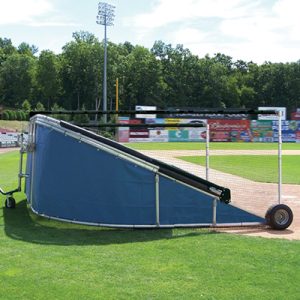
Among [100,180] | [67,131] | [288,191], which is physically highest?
[67,131]

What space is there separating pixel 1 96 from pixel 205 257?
121424mm

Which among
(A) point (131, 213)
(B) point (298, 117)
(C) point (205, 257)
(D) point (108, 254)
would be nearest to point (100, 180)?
A: (A) point (131, 213)

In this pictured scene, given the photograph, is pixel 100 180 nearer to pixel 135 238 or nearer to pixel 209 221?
pixel 135 238

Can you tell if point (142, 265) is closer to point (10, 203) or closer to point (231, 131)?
point (10, 203)

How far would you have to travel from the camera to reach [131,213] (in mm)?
8227

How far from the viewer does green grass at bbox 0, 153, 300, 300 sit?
16.6ft

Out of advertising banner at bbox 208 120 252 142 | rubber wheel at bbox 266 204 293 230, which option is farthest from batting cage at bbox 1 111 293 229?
advertising banner at bbox 208 120 252 142

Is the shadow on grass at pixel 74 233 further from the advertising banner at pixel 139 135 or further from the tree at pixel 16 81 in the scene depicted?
the tree at pixel 16 81

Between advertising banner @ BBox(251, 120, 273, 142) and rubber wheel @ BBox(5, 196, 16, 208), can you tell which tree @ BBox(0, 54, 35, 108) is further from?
rubber wheel @ BBox(5, 196, 16, 208)

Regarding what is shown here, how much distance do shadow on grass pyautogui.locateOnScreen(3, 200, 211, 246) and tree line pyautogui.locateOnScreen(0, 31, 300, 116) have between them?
102014mm

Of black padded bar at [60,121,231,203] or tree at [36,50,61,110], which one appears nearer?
black padded bar at [60,121,231,203]

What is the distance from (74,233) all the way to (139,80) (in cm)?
10789

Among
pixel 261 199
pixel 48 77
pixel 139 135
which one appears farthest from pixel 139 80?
pixel 261 199

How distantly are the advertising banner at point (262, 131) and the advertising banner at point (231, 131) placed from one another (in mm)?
736
